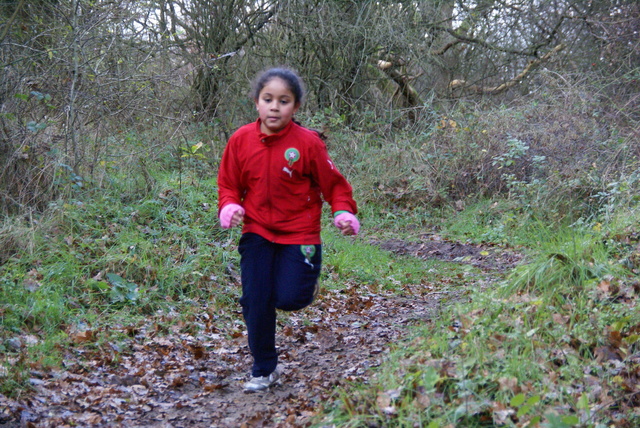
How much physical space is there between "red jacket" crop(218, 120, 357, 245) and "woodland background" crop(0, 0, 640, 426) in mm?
1622

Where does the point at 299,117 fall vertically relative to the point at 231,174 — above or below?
above

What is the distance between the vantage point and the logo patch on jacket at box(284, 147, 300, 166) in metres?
4.18

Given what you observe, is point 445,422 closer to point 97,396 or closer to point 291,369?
point 291,369

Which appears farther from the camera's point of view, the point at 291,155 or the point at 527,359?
the point at 291,155

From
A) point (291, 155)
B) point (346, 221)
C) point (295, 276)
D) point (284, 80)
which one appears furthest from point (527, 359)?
point (284, 80)

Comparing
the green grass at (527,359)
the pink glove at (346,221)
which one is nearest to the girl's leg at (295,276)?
the pink glove at (346,221)

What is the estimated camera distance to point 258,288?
4.24 metres

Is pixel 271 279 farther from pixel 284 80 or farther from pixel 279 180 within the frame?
pixel 284 80

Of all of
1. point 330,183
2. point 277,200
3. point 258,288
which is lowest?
point 258,288

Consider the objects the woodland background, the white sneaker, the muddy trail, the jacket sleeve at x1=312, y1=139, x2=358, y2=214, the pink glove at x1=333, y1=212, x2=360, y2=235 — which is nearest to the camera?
the muddy trail

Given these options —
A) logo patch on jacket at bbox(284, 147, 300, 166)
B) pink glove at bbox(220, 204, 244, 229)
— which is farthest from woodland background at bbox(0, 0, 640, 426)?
logo patch on jacket at bbox(284, 147, 300, 166)

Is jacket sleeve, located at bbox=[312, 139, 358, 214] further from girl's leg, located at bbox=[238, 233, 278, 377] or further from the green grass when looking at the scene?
the green grass

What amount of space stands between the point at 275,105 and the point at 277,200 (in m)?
0.59

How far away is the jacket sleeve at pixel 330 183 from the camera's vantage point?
14.0 feet
